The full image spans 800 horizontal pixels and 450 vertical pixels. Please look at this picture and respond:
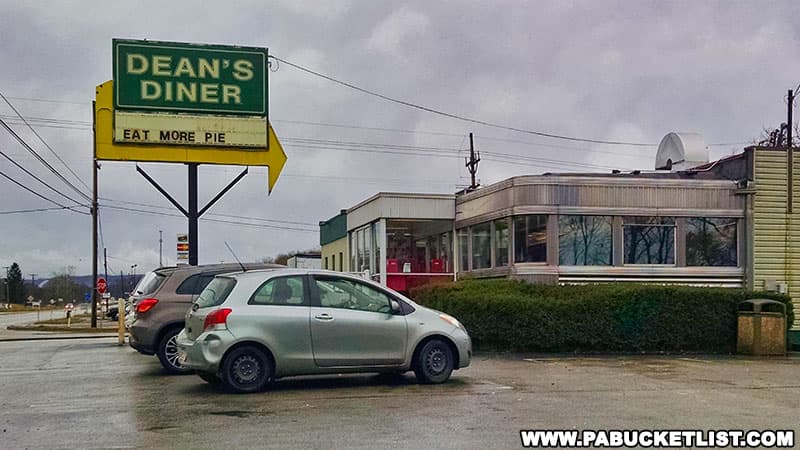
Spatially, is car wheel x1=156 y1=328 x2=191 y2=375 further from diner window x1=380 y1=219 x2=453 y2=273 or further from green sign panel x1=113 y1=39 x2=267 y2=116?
diner window x1=380 y1=219 x2=453 y2=273

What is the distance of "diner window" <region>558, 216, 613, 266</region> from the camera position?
21.9 metres

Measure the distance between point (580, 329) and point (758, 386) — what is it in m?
5.70

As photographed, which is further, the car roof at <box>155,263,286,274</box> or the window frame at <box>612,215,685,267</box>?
the window frame at <box>612,215,685,267</box>

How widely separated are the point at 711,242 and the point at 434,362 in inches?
529

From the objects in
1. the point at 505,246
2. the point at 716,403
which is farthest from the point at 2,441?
the point at 505,246

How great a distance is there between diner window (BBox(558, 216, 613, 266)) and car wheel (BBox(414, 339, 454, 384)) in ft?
34.5

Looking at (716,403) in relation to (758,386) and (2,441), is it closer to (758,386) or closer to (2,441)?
(758,386)

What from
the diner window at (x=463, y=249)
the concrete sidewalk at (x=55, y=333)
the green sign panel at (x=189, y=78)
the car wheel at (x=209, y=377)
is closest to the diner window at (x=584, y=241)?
the diner window at (x=463, y=249)

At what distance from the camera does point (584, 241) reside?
866 inches

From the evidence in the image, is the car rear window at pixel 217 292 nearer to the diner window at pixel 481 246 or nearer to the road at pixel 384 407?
the road at pixel 384 407

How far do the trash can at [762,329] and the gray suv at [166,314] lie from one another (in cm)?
1061

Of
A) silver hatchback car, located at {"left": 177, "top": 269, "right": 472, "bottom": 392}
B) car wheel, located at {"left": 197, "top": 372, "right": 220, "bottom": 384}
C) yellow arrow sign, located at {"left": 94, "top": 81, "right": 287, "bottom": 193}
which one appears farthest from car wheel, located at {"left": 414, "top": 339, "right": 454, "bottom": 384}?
yellow arrow sign, located at {"left": 94, "top": 81, "right": 287, "bottom": 193}

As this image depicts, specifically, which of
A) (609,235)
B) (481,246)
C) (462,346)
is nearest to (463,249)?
(481,246)

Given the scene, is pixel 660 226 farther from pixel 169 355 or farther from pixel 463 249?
pixel 169 355
